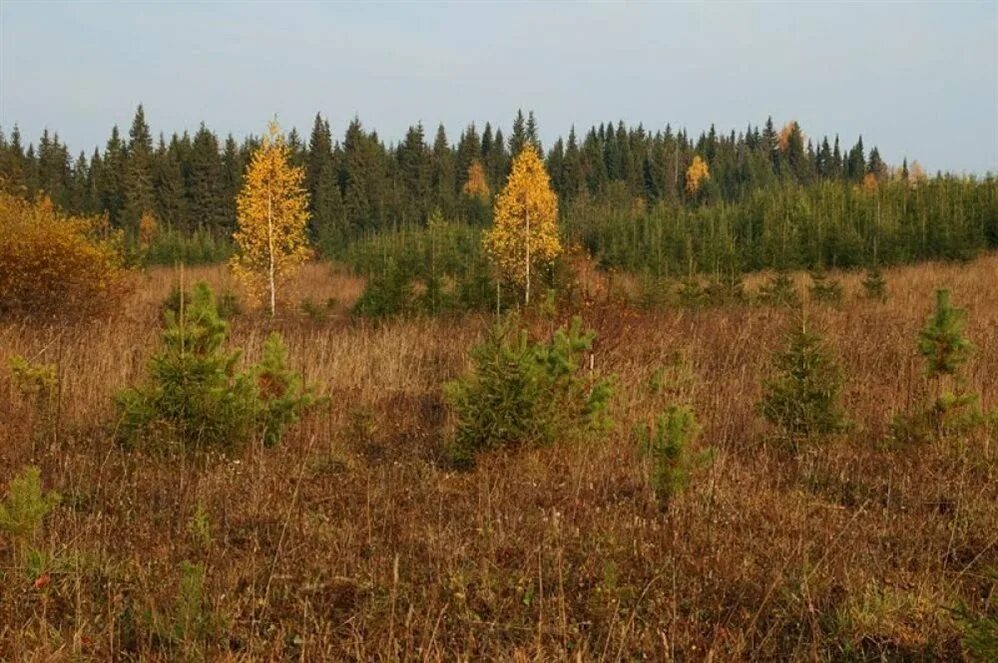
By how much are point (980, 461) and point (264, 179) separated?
709 inches

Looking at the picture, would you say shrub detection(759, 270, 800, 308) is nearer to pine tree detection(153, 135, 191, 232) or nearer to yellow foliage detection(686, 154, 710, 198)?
pine tree detection(153, 135, 191, 232)

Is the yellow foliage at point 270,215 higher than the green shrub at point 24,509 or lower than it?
higher

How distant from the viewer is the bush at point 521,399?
504 centimetres

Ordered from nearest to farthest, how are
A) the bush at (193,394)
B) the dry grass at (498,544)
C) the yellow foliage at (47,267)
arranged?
the dry grass at (498,544) → the bush at (193,394) → the yellow foliage at (47,267)

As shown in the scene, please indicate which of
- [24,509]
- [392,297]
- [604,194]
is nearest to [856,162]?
[604,194]

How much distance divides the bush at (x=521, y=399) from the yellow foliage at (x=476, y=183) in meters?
51.1

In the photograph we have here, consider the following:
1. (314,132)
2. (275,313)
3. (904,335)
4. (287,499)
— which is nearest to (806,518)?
(287,499)

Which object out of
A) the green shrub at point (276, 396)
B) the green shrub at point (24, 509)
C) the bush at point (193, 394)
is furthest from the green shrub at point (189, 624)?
the green shrub at point (276, 396)

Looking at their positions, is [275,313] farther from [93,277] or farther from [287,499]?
[287,499]

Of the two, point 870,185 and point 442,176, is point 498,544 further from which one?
point 442,176

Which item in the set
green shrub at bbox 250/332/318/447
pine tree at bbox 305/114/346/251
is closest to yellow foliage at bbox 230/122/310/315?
green shrub at bbox 250/332/318/447

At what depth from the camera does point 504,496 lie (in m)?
4.37

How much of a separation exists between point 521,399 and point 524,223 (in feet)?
51.0

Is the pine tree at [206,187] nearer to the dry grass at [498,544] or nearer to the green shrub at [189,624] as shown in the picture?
the dry grass at [498,544]
